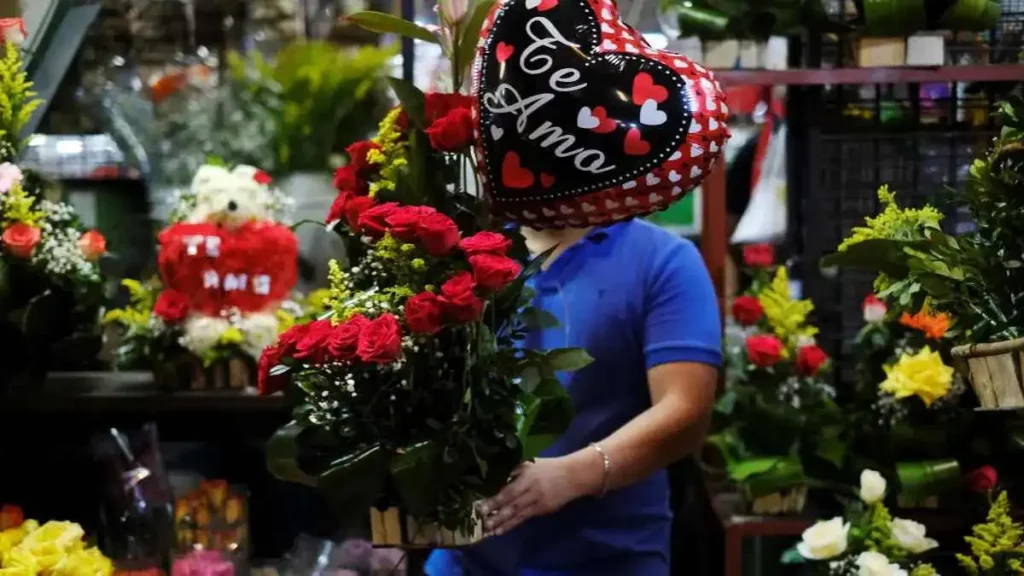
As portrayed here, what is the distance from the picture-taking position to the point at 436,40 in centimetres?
132

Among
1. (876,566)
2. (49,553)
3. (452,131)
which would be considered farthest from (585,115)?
(49,553)

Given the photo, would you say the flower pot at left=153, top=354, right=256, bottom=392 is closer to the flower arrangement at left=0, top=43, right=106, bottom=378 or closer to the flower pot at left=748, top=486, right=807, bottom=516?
the flower arrangement at left=0, top=43, right=106, bottom=378

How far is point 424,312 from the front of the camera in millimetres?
1132

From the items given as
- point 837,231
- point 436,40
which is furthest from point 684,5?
point 436,40

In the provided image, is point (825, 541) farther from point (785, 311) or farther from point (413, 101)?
point (413, 101)

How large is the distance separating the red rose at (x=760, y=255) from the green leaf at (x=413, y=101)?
108 centimetres

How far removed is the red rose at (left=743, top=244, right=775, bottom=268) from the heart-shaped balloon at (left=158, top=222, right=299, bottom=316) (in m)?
0.84

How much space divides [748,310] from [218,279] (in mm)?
936

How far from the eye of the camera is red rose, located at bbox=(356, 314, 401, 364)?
1110 millimetres

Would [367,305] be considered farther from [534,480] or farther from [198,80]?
[198,80]

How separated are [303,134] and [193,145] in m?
0.21

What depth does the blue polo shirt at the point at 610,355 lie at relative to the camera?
1.55 m

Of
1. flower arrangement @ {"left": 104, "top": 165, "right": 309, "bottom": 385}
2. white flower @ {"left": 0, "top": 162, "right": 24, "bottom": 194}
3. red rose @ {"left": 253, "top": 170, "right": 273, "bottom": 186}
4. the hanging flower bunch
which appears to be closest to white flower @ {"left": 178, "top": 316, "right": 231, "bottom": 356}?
flower arrangement @ {"left": 104, "top": 165, "right": 309, "bottom": 385}

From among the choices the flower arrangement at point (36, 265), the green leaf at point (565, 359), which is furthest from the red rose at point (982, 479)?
the flower arrangement at point (36, 265)
